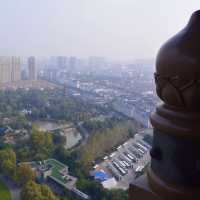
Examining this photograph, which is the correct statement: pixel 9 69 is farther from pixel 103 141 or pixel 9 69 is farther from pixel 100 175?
pixel 100 175

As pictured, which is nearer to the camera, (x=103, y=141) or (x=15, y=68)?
(x=103, y=141)

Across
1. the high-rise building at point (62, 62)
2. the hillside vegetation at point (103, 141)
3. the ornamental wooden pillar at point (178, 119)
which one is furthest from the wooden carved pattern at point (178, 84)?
the high-rise building at point (62, 62)

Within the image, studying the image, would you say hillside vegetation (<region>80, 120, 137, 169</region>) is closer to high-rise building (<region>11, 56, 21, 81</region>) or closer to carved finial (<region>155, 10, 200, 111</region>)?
carved finial (<region>155, 10, 200, 111</region>)

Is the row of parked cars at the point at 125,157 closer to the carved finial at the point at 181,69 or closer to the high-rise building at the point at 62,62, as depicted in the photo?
the carved finial at the point at 181,69

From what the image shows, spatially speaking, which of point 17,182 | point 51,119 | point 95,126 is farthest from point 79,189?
point 51,119

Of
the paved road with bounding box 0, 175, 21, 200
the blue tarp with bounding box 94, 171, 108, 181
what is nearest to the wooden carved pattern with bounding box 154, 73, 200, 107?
the paved road with bounding box 0, 175, 21, 200

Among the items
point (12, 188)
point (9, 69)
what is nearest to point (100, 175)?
point (12, 188)
